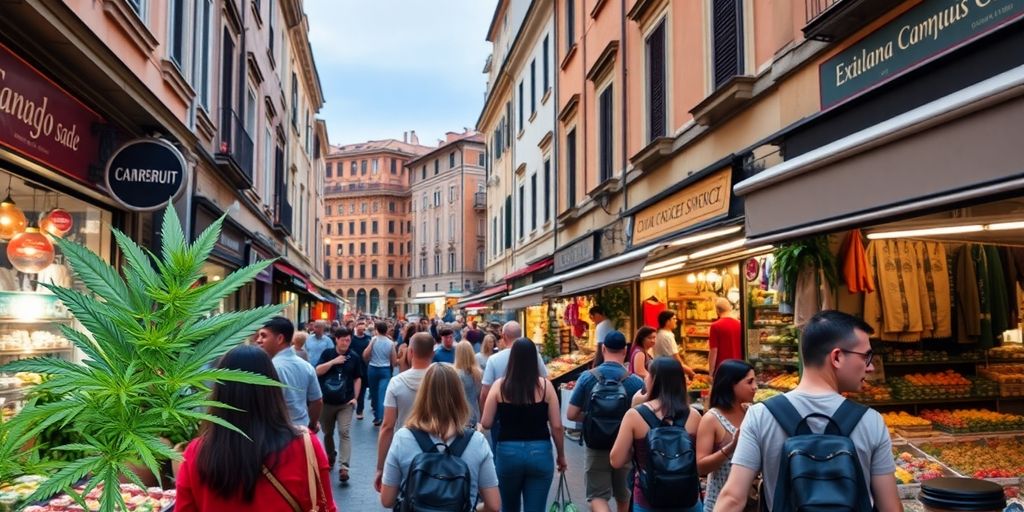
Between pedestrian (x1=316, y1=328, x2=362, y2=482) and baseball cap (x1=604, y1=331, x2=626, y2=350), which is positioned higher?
baseball cap (x1=604, y1=331, x2=626, y2=350)

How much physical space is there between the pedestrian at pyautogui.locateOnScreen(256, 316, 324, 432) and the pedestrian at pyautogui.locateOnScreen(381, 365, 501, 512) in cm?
287

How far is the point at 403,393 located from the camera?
636 centimetres

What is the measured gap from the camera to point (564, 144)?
21000 mm

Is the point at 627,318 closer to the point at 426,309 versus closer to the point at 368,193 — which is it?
the point at 426,309

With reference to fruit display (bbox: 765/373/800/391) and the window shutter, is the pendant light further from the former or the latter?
the window shutter

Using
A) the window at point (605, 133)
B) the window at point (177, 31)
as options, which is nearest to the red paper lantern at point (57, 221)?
the window at point (177, 31)


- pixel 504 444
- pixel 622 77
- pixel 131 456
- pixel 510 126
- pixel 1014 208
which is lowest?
pixel 504 444

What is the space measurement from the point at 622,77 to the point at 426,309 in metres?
57.3

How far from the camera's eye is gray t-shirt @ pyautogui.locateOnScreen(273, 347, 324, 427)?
6852 mm

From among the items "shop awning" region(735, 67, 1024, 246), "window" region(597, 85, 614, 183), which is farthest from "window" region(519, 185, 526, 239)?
"shop awning" region(735, 67, 1024, 246)

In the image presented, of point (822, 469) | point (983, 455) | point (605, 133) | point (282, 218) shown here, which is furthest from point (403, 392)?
point (282, 218)

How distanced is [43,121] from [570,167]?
47.8ft

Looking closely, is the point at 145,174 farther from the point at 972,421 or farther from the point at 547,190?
the point at 547,190

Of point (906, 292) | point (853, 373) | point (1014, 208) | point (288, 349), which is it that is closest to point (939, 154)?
point (853, 373)
